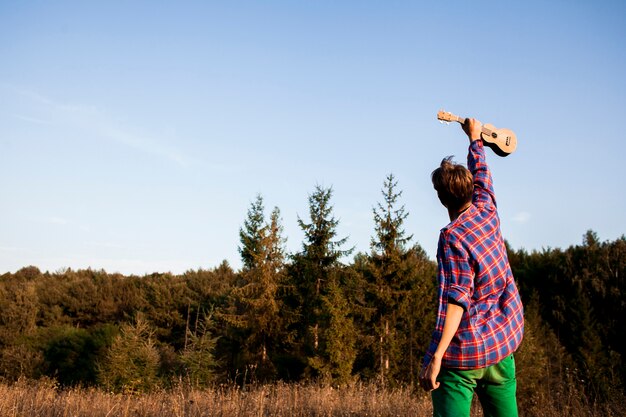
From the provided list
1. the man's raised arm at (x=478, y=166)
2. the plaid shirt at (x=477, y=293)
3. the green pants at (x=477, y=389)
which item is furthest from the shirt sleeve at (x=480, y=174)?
the green pants at (x=477, y=389)

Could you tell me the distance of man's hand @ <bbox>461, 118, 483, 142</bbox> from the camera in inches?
119

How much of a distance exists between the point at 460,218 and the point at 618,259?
1337 inches

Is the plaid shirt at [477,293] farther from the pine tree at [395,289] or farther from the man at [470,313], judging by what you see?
the pine tree at [395,289]

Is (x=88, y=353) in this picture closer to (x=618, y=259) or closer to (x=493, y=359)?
(x=618, y=259)

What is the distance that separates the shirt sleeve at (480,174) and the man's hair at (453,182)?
16cm

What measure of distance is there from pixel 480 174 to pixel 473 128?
0.32m

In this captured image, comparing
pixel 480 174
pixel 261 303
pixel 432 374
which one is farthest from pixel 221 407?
pixel 261 303

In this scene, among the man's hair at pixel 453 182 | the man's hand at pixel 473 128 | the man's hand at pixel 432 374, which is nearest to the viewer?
the man's hand at pixel 432 374

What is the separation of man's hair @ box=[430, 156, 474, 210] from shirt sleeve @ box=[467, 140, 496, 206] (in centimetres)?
16

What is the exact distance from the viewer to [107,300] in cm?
4228

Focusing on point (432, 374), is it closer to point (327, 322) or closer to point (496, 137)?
point (496, 137)

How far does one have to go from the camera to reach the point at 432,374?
2266 mm

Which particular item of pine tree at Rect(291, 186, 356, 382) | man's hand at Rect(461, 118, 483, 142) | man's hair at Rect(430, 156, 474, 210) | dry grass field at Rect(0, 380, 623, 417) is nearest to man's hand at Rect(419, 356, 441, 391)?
man's hair at Rect(430, 156, 474, 210)

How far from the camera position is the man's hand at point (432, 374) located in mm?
2268
